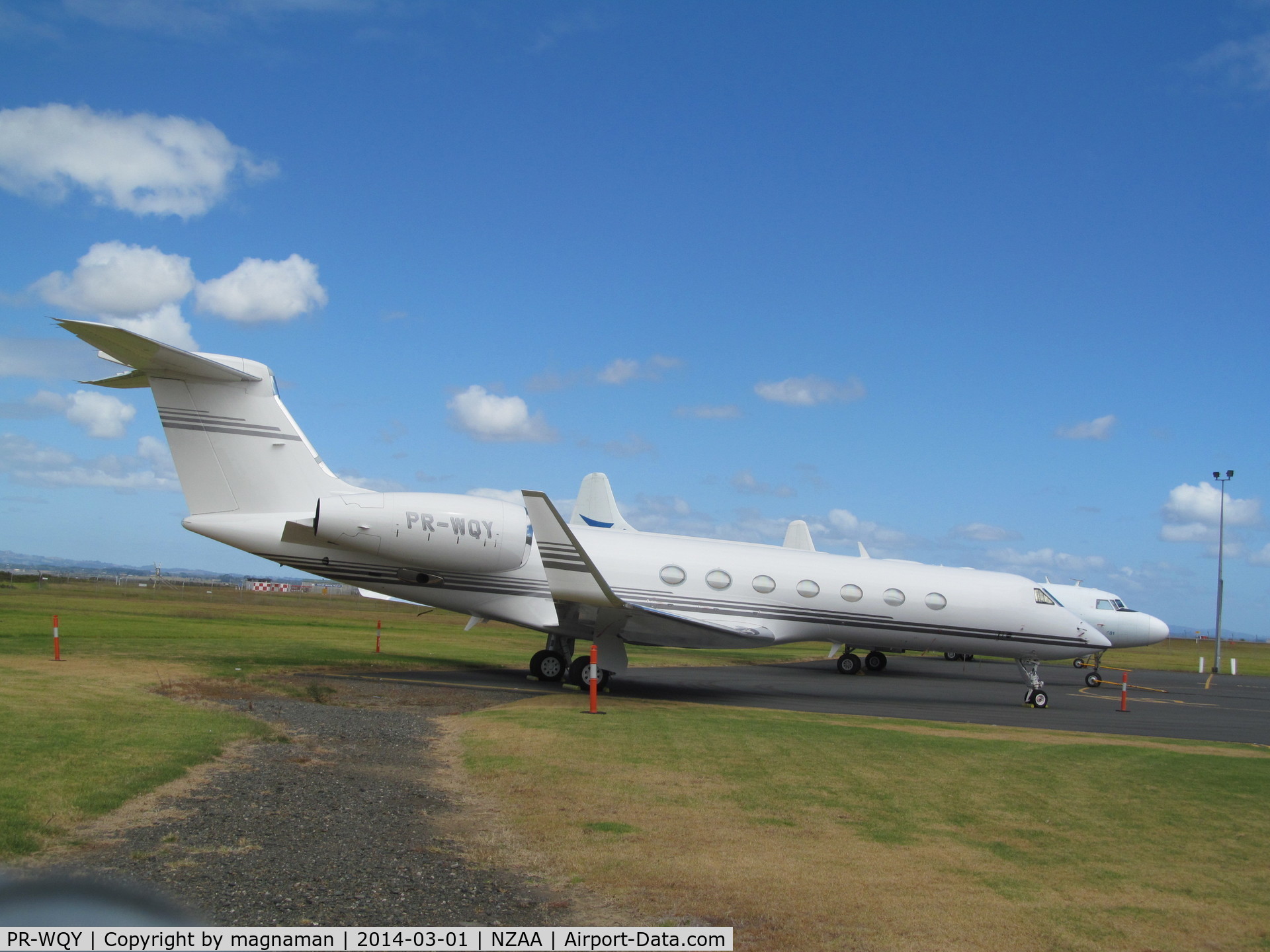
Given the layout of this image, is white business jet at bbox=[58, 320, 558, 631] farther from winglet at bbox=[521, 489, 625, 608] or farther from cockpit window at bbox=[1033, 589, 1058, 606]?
cockpit window at bbox=[1033, 589, 1058, 606]

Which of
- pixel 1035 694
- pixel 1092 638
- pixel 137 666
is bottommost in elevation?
pixel 137 666

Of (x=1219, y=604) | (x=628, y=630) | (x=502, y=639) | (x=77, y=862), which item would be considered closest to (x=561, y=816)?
(x=77, y=862)

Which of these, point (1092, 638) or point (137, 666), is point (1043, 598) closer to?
point (1092, 638)

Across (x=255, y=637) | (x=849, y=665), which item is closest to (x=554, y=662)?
(x=255, y=637)

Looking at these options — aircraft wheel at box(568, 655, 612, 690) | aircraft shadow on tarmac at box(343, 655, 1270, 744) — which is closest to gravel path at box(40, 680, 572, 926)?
aircraft wheel at box(568, 655, 612, 690)

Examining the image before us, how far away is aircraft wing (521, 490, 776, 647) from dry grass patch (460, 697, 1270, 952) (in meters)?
3.91

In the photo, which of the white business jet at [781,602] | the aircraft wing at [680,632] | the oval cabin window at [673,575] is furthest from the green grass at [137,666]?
the oval cabin window at [673,575]

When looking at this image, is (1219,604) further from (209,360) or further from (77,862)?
(77,862)

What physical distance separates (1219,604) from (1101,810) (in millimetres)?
38091

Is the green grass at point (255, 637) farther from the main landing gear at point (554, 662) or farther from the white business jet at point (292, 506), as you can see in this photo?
the main landing gear at point (554, 662)

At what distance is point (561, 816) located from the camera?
691 cm

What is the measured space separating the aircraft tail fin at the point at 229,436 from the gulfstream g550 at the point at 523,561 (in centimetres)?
2

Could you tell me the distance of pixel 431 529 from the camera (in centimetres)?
1656

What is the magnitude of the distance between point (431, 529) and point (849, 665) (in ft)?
48.3
